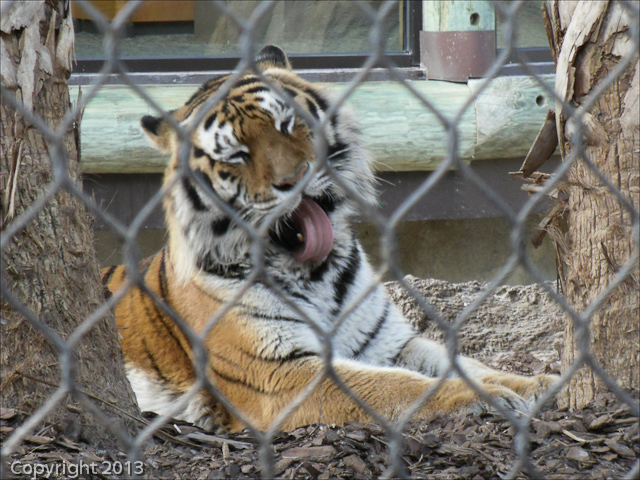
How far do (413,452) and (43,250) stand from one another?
865 mm

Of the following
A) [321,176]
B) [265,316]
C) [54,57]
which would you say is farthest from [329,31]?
[54,57]

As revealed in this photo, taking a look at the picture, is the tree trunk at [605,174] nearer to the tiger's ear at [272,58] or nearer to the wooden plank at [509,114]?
the tiger's ear at [272,58]

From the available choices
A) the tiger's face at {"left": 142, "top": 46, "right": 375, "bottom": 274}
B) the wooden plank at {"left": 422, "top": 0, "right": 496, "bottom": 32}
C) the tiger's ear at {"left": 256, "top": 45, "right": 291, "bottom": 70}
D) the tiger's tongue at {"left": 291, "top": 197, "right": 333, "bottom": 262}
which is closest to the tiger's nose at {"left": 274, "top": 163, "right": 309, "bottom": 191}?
the tiger's face at {"left": 142, "top": 46, "right": 375, "bottom": 274}

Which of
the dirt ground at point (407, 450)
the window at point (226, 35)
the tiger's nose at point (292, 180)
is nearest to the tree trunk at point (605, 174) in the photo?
the dirt ground at point (407, 450)

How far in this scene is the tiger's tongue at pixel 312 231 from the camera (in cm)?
218

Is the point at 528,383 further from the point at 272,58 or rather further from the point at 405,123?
the point at 405,123

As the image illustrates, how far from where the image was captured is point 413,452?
1.41 meters

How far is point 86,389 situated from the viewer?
1.49 meters

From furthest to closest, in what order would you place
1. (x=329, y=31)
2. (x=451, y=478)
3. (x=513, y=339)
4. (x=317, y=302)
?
1. (x=329, y=31)
2. (x=513, y=339)
3. (x=317, y=302)
4. (x=451, y=478)

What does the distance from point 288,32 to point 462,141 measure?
4.05 ft

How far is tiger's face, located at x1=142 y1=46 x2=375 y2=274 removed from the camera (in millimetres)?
2098

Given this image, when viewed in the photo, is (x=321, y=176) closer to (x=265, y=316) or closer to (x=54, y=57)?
(x=265, y=316)

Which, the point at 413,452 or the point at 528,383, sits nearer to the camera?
the point at 413,452

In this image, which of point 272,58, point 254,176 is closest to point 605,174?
point 254,176
